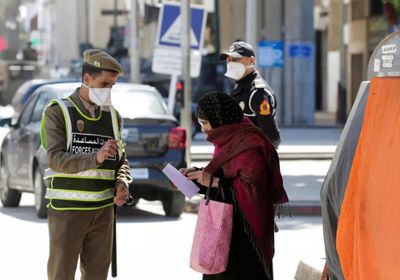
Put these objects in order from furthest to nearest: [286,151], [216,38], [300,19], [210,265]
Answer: [216,38]
[300,19]
[286,151]
[210,265]

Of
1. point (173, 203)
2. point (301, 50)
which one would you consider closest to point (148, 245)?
point (173, 203)

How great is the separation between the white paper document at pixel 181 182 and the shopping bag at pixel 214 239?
21 centimetres

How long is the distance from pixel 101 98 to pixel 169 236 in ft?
23.0

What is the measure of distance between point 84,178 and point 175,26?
15049mm

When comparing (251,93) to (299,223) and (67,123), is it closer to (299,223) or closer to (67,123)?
(67,123)

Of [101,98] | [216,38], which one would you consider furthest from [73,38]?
[101,98]

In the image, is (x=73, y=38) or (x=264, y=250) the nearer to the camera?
(x=264, y=250)

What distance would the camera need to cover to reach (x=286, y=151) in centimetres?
2781

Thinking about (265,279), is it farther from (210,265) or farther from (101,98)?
(101,98)

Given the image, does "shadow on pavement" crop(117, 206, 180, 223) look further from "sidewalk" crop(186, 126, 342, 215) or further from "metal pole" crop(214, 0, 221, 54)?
"metal pole" crop(214, 0, 221, 54)

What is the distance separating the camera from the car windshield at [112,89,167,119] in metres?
15.6

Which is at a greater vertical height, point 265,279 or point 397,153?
point 397,153

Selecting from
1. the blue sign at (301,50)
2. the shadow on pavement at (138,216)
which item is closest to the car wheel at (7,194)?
the shadow on pavement at (138,216)

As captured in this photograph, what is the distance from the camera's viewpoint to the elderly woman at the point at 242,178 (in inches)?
280
